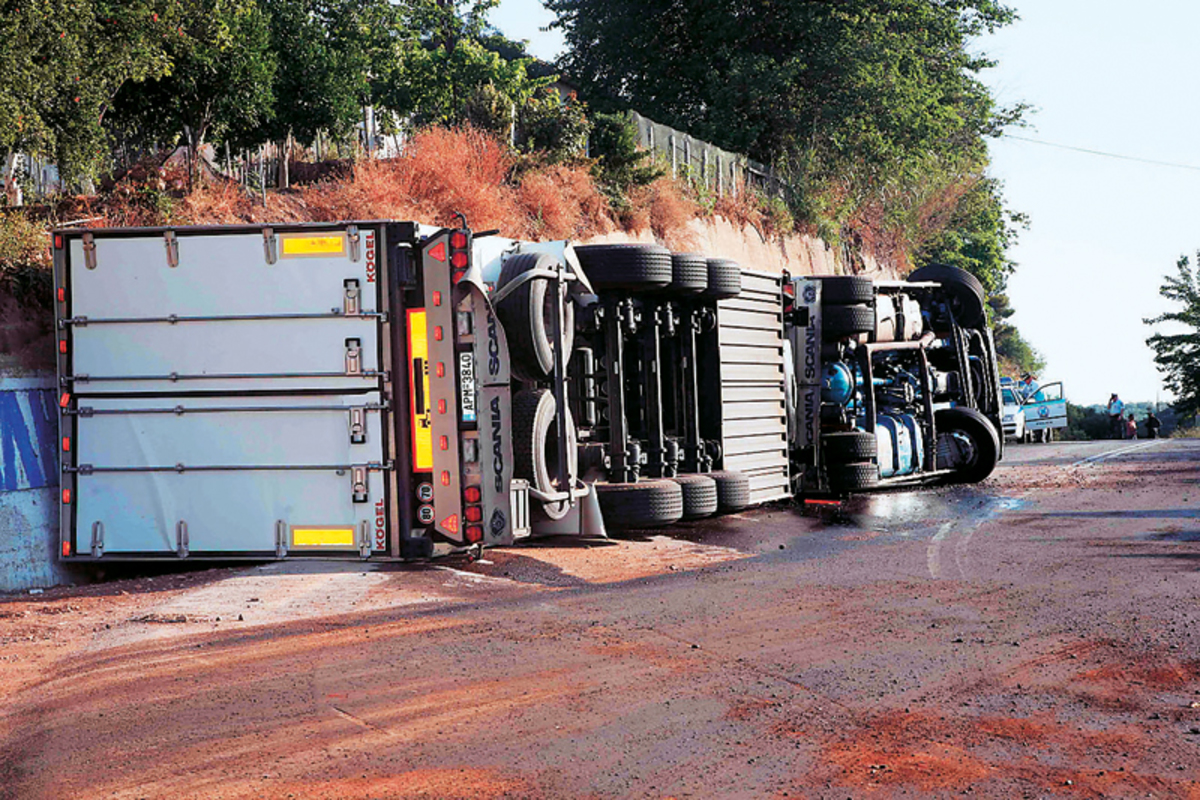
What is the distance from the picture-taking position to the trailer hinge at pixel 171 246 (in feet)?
34.5

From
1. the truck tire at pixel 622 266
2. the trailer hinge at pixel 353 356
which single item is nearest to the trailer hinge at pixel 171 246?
the trailer hinge at pixel 353 356

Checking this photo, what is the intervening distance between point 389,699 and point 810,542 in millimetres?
Result: 7380

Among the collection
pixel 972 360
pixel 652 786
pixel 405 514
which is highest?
pixel 972 360

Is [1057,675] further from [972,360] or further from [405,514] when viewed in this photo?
[972,360]

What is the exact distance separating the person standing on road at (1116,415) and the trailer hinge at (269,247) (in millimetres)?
43070

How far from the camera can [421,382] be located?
1054 centimetres

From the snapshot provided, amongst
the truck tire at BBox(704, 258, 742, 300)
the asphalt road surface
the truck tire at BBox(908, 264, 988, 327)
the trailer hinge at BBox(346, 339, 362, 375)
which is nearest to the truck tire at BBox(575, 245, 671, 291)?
the truck tire at BBox(704, 258, 742, 300)

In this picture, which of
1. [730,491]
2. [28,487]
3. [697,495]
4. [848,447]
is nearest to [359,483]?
[28,487]

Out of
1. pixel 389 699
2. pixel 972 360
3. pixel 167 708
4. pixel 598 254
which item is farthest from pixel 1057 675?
pixel 972 360

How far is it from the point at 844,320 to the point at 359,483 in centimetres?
904

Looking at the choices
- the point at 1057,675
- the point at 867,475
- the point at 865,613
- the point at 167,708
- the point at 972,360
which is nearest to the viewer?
the point at 167,708

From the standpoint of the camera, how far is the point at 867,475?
17766 millimetres

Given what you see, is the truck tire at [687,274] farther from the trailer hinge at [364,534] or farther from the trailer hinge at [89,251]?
the trailer hinge at [89,251]

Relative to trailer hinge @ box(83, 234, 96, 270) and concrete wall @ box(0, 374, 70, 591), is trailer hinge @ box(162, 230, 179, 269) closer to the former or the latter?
trailer hinge @ box(83, 234, 96, 270)
